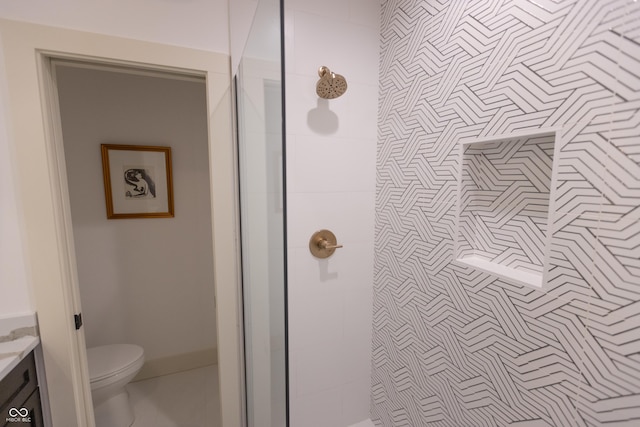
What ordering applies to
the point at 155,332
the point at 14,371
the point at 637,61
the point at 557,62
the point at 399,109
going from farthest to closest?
the point at 155,332 → the point at 399,109 → the point at 14,371 → the point at 557,62 → the point at 637,61

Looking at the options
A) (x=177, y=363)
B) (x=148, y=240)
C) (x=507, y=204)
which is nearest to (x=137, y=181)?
(x=148, y=240)

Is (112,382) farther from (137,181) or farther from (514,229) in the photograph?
(514,229)

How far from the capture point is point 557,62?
0.61 metres

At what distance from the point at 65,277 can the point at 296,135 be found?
105 cm

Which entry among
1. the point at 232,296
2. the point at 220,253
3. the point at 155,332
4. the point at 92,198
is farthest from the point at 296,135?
the point at 155,332

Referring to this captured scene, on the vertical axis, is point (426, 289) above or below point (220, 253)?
below

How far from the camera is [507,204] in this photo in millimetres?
806

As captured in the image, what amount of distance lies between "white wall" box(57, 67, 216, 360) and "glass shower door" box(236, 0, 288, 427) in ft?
4.03

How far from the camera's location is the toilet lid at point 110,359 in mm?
1450

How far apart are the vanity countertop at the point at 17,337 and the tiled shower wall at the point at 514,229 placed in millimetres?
1394

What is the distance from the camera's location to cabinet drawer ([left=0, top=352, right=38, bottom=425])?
2.58 feet

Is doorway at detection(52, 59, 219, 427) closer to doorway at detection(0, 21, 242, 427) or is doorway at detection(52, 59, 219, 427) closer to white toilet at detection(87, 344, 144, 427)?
white toilet at detection(87, 344, 144, 427)

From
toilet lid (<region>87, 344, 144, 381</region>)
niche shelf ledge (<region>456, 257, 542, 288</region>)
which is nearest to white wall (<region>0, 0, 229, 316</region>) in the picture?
toilet lid (<region>87, 344, 144, 381</region>)

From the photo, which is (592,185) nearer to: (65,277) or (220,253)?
(220,253)
